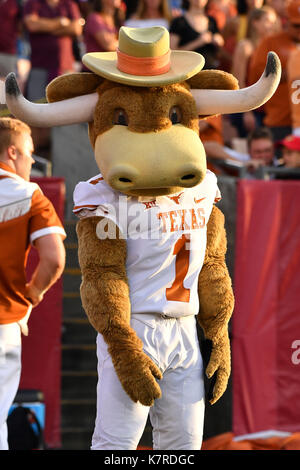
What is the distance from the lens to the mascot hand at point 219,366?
4.34 metres

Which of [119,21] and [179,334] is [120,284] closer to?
[179,334]

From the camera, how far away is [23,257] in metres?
4.74

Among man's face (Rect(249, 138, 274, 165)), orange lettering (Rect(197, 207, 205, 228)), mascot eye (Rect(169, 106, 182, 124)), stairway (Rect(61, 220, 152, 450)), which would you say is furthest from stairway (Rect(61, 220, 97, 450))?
mascot eye (Rect(169, 106, 182, 124))

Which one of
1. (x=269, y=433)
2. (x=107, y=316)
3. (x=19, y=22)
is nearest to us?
(x=107, y=316)

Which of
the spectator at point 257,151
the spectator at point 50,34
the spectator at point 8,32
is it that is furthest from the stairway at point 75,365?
the spectator at point 8,32

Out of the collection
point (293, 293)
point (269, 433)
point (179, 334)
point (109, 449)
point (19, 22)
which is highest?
point (19, 22)

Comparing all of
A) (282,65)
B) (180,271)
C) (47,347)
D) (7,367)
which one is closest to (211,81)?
(180,271)

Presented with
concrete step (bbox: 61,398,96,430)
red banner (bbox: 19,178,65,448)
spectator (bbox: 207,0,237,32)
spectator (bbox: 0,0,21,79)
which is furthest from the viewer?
spectator (bbox: 207,0,237,32)

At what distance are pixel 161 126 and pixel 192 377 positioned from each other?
1.13 m

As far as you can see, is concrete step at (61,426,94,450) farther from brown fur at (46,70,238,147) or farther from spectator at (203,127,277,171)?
brown fur at (46,70,238,147)

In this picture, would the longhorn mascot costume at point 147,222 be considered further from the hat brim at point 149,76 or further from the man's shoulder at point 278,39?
the man's shoulder at point 278,39

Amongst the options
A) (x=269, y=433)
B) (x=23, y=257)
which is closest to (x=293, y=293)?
(x=269, y=433)

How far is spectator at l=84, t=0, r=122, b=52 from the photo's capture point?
31.2 feet

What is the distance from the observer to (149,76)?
4230 millimetres
